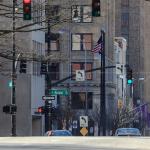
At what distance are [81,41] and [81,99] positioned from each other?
8.02 metres

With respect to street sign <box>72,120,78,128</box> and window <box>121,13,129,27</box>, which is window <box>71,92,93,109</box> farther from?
window <box>121,13,129,27</box>

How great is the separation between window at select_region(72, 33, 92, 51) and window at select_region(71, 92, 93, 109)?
612cm

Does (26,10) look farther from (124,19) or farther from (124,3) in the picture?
(124,19)

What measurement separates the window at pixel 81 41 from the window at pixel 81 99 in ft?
20.1

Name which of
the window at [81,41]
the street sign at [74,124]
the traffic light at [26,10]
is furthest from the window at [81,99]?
the traffic light at [26,10]

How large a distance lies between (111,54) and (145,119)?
17890 millimetres

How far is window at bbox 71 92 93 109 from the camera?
85975mm

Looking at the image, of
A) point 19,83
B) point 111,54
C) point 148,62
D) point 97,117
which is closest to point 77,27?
point 111,54

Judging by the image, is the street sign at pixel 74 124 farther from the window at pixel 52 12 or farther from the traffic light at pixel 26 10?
the traffic light at pixel 26 10

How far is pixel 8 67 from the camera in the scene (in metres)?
55.8

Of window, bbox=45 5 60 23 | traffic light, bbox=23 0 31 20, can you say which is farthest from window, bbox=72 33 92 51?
traffic light, bbox=23 0 31 20

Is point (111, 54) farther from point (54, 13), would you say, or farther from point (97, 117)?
point (54, 13)

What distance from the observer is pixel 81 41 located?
3484 inches

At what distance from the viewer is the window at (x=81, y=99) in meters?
86.0
